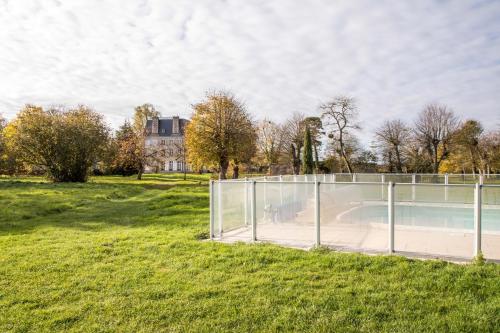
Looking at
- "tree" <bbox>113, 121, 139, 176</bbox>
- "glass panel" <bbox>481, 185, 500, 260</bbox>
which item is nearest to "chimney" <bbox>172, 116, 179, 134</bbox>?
"tree" <bbox>113, 121, 139, 176</bbox>

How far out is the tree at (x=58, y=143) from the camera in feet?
101

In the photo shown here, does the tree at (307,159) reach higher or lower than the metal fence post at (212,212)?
higher

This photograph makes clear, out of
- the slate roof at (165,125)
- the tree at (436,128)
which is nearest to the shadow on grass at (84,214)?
the tree at (436,128)

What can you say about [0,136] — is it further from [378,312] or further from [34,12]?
[378,312]

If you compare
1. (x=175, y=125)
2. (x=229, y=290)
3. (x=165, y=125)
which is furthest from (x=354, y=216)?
(x=165, y=125)

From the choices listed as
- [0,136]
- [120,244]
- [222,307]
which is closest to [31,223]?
[120,244]

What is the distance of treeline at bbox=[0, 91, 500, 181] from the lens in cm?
2972

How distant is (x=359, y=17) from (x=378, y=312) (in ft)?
26.1

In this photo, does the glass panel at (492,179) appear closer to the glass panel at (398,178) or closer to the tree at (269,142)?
the glass panel at (398,178)

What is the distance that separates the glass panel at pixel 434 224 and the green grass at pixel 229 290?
33.0 inches

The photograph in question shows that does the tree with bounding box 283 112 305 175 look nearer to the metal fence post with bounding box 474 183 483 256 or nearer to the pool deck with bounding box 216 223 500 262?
the pool deck with bounding box 216 223 500 262

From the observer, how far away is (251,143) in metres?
30.7

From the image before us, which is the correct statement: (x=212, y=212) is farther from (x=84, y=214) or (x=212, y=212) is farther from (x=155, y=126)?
(x=155, y=126)

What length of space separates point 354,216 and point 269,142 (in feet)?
127
